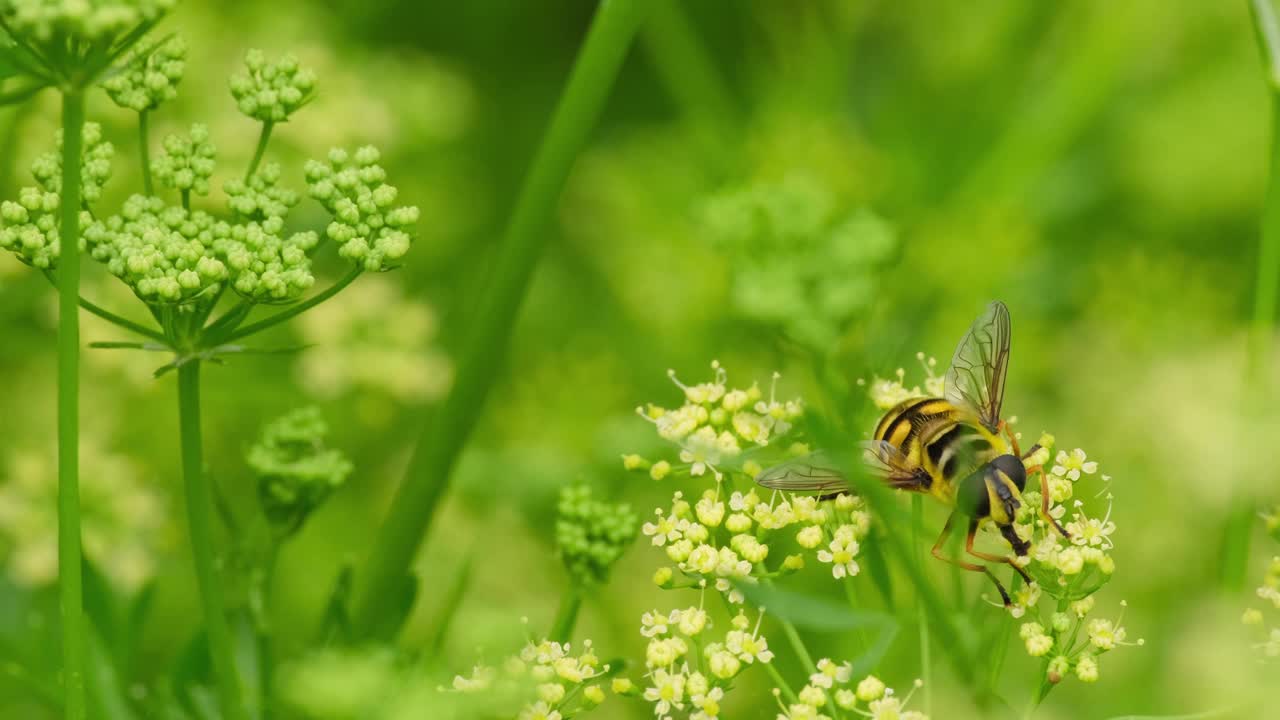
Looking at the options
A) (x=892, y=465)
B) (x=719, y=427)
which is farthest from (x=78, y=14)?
(x=892, y=465)

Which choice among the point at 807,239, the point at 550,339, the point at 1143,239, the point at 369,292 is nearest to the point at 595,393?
the point at 550,339

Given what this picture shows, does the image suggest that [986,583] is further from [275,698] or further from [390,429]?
[390,429]

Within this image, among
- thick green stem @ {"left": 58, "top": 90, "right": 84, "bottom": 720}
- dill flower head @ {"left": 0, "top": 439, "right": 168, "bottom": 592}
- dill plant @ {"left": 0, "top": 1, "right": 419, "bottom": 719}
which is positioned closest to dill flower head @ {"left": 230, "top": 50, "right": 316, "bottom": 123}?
dill plant @ {"left": 0, "top": 1, "right": 419, "bottom": 719}

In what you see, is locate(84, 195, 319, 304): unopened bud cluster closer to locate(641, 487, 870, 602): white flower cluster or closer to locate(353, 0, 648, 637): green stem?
locate(353, 0, 648, 637): green stem

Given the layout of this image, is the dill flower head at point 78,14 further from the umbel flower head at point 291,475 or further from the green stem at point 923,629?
the green stem at point 923,629

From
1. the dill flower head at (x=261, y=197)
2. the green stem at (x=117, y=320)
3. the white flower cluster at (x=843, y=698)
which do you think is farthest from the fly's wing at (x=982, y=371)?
the green stem at (x=117, y=320)

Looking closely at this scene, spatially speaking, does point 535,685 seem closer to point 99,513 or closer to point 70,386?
point 70,386
